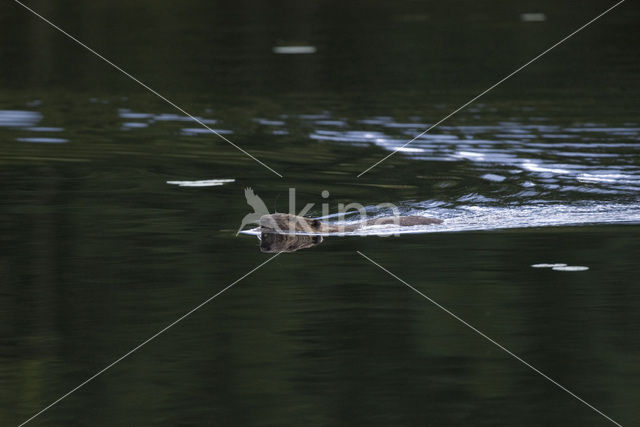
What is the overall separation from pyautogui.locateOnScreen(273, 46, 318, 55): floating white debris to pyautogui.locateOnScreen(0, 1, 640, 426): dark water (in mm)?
262

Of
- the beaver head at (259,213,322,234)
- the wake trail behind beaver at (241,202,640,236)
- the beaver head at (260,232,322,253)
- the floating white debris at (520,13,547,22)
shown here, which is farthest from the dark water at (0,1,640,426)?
the floating white debris at (520,13,547,22)

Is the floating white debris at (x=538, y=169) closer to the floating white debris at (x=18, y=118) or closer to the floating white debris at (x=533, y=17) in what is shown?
the floating white debris at (x=18, y=118)

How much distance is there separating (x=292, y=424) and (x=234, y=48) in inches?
657

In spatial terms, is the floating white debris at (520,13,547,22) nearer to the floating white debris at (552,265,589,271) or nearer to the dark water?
the dark water

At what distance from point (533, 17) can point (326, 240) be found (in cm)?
1619

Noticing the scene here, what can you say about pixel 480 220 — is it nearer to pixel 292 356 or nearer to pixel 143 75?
pixel 292 356

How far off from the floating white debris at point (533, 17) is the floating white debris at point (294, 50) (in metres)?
5.27

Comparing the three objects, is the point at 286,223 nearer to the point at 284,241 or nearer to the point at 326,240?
the point at 284,241

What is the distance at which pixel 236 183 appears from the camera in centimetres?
1202

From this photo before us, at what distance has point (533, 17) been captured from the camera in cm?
2491

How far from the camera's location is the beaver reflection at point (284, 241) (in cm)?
955

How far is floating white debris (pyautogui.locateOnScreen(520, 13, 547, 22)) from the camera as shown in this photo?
24.4m

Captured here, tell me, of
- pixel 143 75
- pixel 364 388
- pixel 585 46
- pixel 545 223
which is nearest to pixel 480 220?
pixel 545 223

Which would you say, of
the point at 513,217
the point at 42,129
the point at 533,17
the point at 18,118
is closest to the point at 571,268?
the point at 513,217
